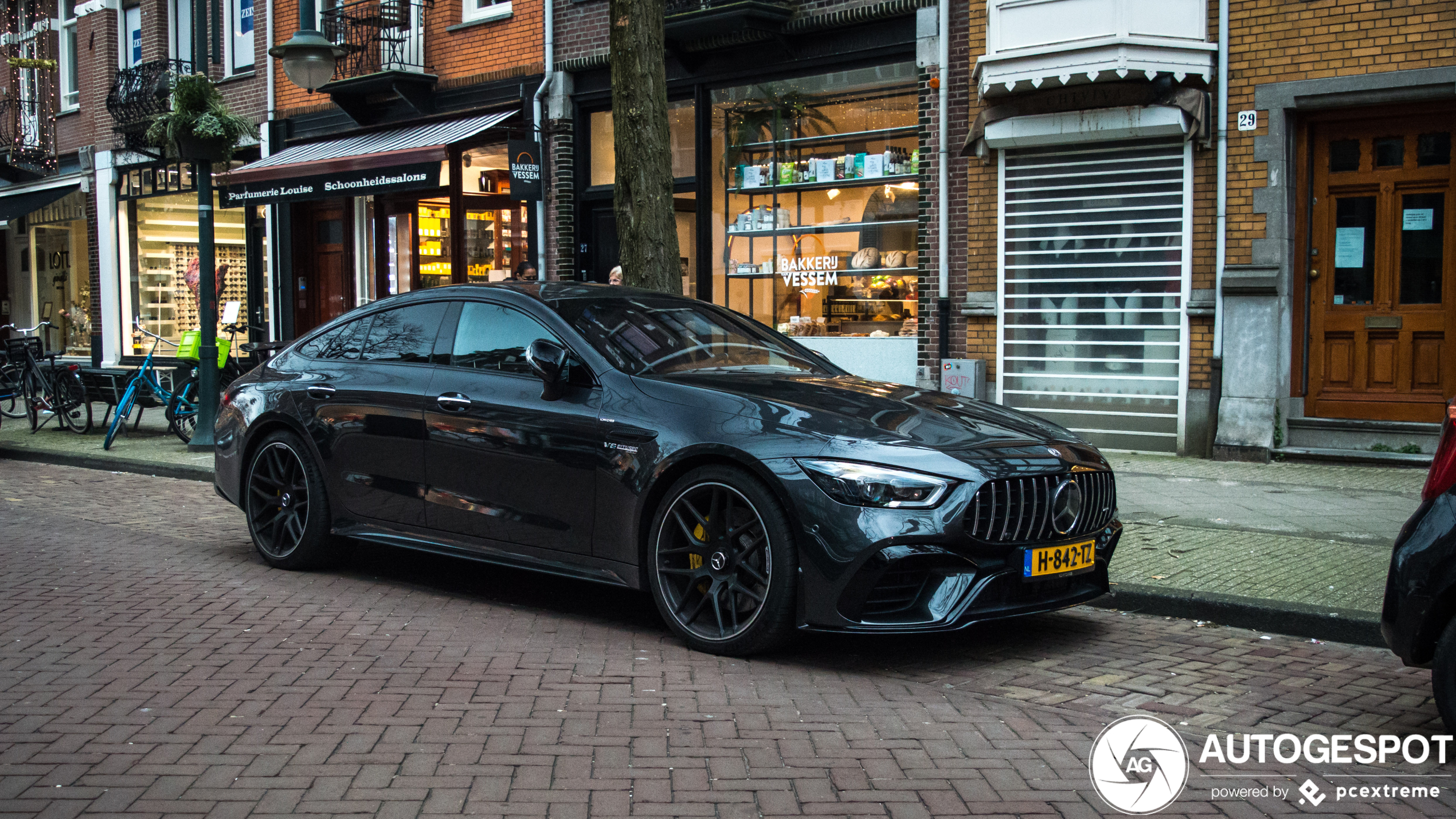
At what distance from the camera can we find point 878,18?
13.7 metres

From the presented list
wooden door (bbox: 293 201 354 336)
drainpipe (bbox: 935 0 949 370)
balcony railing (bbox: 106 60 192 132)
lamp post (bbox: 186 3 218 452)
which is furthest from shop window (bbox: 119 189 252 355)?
drainpipe (bbox: 935 0 949 370)

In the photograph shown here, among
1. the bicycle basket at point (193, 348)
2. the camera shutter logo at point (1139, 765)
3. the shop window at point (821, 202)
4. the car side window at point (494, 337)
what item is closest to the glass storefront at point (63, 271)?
the bicycle basket at point (193, 348)

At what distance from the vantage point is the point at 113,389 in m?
14.5

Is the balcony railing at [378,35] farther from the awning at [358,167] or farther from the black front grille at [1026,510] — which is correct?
the black front grille at [1026,510]

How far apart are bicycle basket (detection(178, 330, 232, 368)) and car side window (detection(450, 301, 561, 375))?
331 inches

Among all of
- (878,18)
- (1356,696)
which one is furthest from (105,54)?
(1356,696)

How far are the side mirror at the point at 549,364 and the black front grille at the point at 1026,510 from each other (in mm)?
1976

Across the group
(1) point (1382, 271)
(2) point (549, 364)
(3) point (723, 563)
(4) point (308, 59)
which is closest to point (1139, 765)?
(3) point (723, 563)

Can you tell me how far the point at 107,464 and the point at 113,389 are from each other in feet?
7.44

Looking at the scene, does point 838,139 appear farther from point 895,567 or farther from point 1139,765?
point 1139,765

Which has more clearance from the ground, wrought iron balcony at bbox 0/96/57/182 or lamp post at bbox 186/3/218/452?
wrought iron balcony at bbox 0/96/57/182

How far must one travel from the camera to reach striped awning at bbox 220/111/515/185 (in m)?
16.4

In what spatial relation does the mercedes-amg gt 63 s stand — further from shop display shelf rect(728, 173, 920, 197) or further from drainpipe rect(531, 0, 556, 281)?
drainpipe rect(531, 0, 556, 281)

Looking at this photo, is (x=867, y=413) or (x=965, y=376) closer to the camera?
(x=867, y=413)
